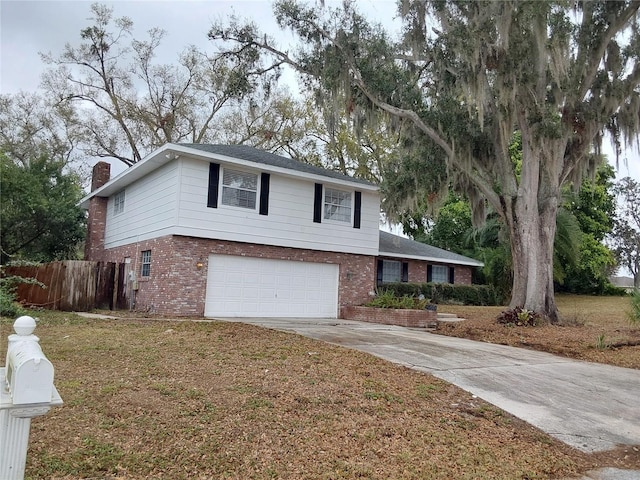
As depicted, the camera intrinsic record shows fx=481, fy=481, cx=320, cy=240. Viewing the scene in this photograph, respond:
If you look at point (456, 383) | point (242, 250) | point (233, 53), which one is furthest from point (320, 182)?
point (456, 383)

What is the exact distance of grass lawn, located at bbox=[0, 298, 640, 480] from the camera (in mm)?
3396

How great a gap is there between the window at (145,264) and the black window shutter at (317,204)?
5.07 metres

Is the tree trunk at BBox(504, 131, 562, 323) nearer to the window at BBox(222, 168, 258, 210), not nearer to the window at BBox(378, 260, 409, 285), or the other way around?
the window at BBox(222, 168, 258, 210)

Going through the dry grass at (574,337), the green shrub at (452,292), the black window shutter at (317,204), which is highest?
the black window shutter at (317,204)

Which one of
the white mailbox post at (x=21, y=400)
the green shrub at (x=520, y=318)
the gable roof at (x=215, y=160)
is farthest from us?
the gable roof at (x=215, y=160)

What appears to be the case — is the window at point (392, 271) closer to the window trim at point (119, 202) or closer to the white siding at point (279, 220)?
the white siding at point (279, 220)

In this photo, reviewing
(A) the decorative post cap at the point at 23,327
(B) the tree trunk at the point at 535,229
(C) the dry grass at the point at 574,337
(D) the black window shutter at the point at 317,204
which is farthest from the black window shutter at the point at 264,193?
(A) the decorative post cap at the point at 23,327

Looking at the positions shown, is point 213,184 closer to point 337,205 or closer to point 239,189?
point 239,189

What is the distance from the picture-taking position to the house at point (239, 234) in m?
12.7

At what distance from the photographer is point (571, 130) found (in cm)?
1270

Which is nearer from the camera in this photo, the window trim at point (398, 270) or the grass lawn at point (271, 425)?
the grass lawn at point (271, 425)

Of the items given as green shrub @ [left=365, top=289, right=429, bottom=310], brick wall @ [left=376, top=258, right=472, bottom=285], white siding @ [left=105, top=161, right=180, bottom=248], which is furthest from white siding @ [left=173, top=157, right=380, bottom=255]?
brick wall @ [left=376, top=258, right=472, bottom=285]

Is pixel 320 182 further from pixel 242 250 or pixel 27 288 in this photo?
pixel 27 288

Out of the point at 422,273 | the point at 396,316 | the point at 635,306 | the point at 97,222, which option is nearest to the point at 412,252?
the point at 422,273
